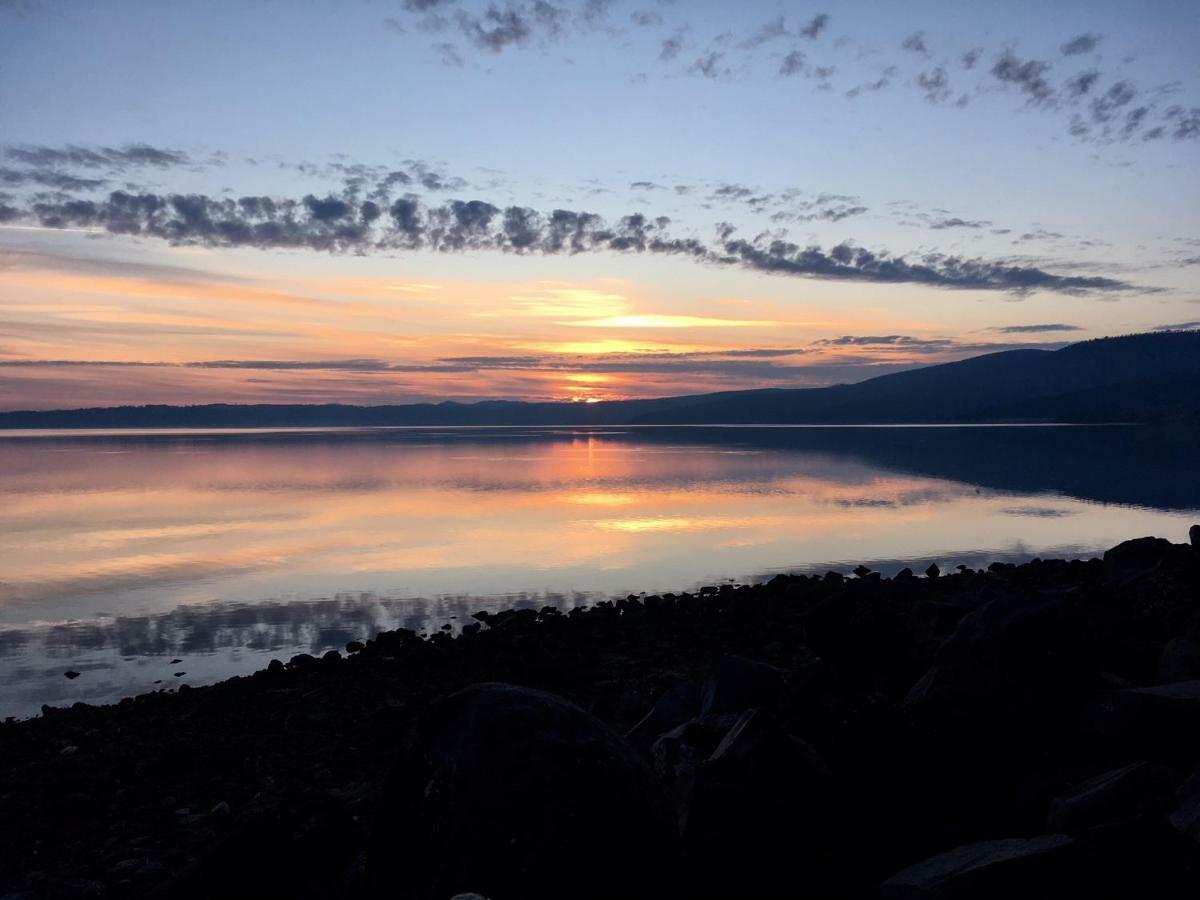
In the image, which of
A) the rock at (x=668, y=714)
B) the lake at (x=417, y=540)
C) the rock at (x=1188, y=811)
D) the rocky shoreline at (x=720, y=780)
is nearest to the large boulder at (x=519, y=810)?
the rocky shoreline at (x=720, y=780)

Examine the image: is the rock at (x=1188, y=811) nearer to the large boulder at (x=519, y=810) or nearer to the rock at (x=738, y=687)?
the large boulder at (x=519, y=810)

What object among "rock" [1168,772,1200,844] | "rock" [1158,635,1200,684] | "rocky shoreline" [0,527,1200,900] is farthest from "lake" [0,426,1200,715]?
"rock" [1168,772,1200,844]

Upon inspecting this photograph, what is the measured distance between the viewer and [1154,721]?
682 centimetres

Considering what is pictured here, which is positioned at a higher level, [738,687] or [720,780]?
[720,780]

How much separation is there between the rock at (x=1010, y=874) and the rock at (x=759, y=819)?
84cm

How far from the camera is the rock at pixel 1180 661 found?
8203 millimetres

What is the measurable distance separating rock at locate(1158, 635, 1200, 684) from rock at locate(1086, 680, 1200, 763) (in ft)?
3.86

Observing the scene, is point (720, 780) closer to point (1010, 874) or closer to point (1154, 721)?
point (1010, 874)

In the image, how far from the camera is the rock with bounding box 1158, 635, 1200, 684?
8203 millimetres

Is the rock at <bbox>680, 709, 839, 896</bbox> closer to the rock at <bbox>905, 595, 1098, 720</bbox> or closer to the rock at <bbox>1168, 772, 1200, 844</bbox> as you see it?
the rock at <bbox>905, 595, 1098, 720</bbox>

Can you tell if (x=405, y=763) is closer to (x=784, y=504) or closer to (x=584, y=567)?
(x=584, y=567)

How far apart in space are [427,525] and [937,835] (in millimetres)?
31679

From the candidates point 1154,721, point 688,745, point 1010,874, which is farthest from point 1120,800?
point 688,745

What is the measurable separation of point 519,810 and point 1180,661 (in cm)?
654
